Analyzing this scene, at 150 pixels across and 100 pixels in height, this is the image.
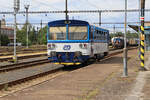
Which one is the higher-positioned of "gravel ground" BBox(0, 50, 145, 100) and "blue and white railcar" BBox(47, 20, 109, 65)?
"blue and white railcar" BBox(47, 20, 109, 65)

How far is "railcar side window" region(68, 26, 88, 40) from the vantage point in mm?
14937

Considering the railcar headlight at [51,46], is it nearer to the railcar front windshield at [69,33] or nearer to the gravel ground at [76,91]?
the railcar front windshield at [69,33]

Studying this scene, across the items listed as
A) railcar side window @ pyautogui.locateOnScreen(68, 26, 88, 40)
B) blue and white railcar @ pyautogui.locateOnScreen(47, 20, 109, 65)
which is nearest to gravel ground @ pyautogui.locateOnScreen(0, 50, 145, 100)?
blue and white railcar @ pyautogui.locateOnScreen(47, 20, 109, 65)

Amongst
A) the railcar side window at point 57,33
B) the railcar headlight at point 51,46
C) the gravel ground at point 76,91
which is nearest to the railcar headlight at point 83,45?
the railcar side window at point 57,33

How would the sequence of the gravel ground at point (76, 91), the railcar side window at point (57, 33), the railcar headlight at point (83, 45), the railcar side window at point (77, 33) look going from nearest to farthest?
the gravel ground at point (76, 91)
the railcar headlight at point (83, 45)
the railcar side window at point (77, 33)
the railcar side window at point (57, 33)

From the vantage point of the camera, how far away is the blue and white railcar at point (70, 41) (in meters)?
14.9

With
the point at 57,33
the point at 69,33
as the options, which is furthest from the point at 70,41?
the point at 57,33

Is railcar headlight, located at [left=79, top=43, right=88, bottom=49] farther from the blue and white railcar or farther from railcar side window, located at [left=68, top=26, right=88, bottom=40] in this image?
railcar side window, located at [left=68, top=26, right=88, bottom=40]

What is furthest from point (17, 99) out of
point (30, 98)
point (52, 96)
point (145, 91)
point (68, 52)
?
point (68, 52)

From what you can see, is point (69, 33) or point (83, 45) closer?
point (83, 45)

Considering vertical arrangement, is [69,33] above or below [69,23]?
below

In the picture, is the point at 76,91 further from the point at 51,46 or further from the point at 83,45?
the point at 51,46

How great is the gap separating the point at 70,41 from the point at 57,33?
1.04m

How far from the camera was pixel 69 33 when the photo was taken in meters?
15.1
